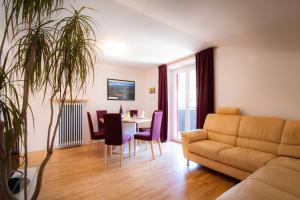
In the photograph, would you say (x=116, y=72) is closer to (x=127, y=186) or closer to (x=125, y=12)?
(x=125, y=12)

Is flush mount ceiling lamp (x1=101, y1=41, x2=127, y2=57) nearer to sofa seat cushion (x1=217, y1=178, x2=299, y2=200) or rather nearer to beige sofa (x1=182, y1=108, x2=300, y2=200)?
beige sofa (x1=182, y1=108, x2=300, y2=200)

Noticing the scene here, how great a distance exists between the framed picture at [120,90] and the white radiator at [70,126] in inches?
39.8

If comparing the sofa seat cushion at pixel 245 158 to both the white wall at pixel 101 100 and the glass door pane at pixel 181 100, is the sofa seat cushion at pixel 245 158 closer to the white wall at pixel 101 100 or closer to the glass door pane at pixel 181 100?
the glass door pane at pixel 181 100

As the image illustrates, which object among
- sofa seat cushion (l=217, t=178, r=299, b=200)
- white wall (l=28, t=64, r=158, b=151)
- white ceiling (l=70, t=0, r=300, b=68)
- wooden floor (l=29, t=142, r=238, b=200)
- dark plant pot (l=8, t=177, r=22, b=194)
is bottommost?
wooden floor (l=29, t=142, r=238, b=200)

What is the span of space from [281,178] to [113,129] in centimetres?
242

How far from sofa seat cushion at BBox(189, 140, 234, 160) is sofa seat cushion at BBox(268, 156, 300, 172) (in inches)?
26.8

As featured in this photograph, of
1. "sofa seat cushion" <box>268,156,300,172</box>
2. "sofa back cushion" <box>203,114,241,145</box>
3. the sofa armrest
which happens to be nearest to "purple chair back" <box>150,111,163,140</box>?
the sofa armrest

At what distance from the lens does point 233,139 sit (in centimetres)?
288

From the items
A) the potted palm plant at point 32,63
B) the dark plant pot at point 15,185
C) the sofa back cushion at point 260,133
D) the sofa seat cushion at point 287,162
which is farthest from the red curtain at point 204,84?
the dark plant pot at point 15,185

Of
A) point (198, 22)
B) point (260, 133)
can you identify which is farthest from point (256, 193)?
point (198, 22)

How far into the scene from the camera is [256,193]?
1367 millimetres

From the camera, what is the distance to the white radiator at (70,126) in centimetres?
414

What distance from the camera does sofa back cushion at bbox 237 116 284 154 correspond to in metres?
2.44

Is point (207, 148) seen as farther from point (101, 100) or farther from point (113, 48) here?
point (101, 100)
